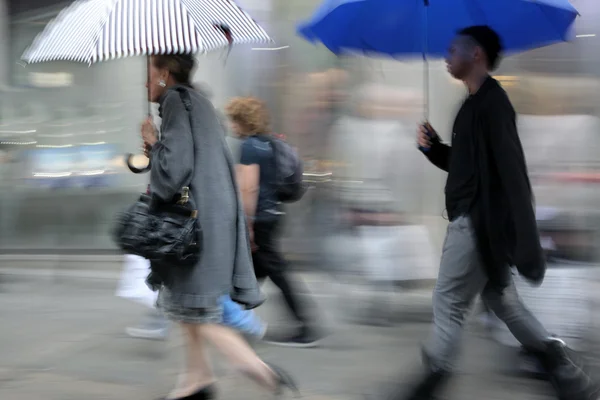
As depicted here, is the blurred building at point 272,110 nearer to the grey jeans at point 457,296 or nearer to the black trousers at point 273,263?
the black trousers at point 273,263

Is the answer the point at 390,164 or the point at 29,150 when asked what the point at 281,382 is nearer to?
the point at 390,164

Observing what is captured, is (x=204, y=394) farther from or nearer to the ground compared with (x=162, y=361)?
farther from the ground

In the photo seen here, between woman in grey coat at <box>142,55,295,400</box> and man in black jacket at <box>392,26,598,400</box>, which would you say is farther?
woman in grey coat at <box>142,55,295,400</box>

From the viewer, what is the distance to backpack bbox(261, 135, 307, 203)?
4895 mm

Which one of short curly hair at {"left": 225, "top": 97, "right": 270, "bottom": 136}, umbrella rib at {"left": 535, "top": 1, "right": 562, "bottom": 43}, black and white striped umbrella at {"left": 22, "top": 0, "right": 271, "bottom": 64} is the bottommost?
short curly hair at {"left": 225, "top": 97, "right": 270, "bottom": 136}

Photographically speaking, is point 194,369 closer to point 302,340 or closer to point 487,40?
point 302,340

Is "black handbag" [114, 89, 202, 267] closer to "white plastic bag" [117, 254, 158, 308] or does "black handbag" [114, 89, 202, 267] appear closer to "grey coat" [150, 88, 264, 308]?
"grey coat" [150, 88, 264, 308]

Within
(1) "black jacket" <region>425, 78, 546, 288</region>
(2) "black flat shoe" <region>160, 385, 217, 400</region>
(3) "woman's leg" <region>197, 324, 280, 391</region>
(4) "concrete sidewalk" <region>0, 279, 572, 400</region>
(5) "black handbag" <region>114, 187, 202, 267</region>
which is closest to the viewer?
(1) "black jacket" <region>425, 78, 546, 288</region>

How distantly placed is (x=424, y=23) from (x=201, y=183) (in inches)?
60.2

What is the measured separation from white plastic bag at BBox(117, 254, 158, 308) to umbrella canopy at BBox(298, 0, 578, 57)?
6.37 feet

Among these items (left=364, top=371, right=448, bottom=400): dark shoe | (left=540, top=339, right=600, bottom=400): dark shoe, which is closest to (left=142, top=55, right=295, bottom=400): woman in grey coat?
(left=364, top=371, right=448, bottom=400): dark shoe

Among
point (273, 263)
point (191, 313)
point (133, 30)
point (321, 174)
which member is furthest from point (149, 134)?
point (321, 174)

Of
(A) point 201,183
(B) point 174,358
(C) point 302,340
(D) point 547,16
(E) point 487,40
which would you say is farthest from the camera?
(C) point 302,340

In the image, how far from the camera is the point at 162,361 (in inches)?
194
